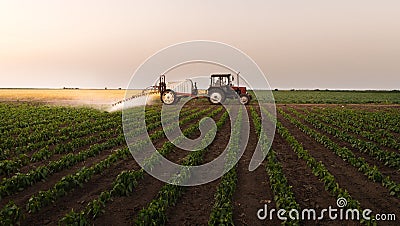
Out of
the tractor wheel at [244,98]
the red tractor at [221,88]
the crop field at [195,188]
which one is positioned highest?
the red tractor at [221,88]

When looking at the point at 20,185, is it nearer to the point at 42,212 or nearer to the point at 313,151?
the point at 42,212

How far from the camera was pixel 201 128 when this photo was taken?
1633 centimetres

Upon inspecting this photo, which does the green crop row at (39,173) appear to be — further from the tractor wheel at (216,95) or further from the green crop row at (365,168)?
the tractor wheel at (216,95)

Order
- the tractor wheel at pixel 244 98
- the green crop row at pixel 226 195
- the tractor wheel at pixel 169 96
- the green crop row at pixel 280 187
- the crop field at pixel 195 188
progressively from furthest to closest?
the tractor wheel at pixel 244 98 < the tractor wheel at pixel 169 96 < the green crop row at pixel 280 187 < the crop field at pixel 195 188 < the green crop row at pixel 226 195

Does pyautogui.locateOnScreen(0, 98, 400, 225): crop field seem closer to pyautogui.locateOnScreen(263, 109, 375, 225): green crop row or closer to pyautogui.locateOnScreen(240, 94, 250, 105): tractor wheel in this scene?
pyautogui.locateOnScreen(263, 109, 375, 225): green crop row

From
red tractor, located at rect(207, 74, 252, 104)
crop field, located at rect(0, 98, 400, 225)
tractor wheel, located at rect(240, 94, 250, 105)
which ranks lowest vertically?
crop field, located at rect(0, 98, 400, 225)

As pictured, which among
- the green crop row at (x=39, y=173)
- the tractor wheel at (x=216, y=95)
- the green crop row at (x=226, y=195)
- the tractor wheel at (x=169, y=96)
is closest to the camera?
the green crop row at (x=226, y=195)

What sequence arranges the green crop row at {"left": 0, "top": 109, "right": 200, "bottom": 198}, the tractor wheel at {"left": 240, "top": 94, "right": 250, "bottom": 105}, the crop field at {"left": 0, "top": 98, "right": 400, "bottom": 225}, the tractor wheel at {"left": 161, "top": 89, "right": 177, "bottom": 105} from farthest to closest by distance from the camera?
1. the tractor wheel at {"left": 240, "top": 94, "right": 250, "bottom": 105}
2. the tractor wheel at {"left": 161, "top": 89, "right": 177, "bottom": 105}
3. the green crop row at {"left": 0, "top": 109, "right": 200, "bottom": 198}
4. the crop field at {"left": 0, "top": 98, "right": 400, "bottom": 225}

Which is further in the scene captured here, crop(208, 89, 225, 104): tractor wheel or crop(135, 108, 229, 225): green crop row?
crop(208, 89, 225, 104): tractor wheel

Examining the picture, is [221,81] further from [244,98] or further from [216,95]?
[244,98]

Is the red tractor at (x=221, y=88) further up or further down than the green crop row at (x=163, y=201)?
further up

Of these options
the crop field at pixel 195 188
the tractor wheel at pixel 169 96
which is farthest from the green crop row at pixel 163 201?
the tractor wheel at pixel 169 96

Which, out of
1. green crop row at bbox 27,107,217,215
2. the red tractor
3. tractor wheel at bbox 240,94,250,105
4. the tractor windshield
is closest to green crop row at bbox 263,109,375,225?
green crop row at bbox 27,107,217,215

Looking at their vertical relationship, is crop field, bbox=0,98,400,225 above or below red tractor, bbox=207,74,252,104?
below
